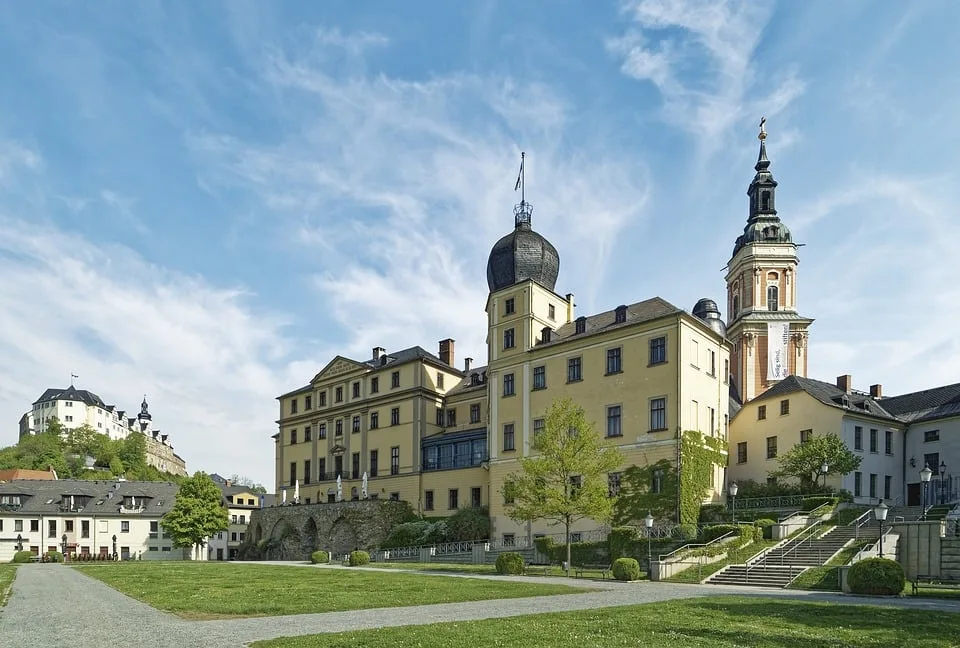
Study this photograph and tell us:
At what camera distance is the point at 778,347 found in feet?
230

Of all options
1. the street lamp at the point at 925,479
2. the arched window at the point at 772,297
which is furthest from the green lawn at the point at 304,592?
the arched window at the point at 772,297

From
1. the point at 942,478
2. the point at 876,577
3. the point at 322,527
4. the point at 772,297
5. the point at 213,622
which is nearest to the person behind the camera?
the point at 213,622

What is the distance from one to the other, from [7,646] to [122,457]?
142461mm

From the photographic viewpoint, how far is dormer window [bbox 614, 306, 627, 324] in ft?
147

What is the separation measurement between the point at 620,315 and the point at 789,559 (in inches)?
749

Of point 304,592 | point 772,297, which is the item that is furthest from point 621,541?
point 772,297

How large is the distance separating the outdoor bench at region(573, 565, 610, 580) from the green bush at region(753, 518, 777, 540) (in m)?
7.22

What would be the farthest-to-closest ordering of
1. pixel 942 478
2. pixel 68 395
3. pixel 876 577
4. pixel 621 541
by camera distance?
pixel 68 395
pixel 942 478
pixel 621 541
pixel 876 577

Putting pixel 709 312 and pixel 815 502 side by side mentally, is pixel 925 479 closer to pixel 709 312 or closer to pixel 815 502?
pixel 815 502

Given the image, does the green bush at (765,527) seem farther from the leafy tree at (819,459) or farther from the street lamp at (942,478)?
the street lamp at (942,478)

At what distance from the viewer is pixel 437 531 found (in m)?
49.6

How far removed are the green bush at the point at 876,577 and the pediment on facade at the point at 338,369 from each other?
1804 inches

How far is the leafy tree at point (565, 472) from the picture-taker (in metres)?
32.7

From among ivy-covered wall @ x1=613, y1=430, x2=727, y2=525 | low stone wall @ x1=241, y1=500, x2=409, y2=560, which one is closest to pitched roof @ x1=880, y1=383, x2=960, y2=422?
ivy-covered wall @ x1=613, y1=430, x2=727, y2=525
